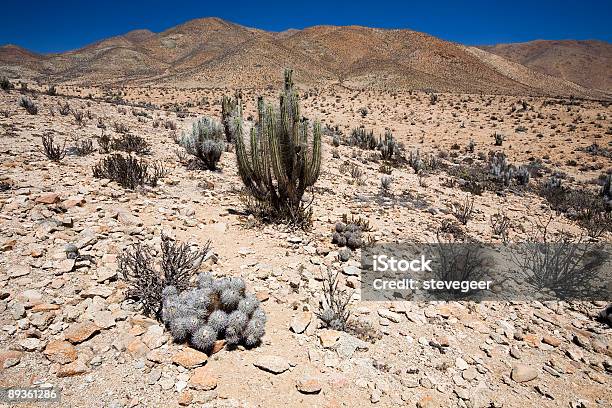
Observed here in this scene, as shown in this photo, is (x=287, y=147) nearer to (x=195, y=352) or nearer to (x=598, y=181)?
(x=195, y=352)

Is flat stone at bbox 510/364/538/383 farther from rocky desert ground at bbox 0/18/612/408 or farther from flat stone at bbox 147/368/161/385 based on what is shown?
flat stone at bbox 147/368/161/385

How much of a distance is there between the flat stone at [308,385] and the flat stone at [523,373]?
1.76 metres

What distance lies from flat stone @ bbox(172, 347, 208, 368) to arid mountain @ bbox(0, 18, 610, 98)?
39.4 meters

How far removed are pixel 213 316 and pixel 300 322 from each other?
0.87 m

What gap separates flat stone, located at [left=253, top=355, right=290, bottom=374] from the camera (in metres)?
2.87

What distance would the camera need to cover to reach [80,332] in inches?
117

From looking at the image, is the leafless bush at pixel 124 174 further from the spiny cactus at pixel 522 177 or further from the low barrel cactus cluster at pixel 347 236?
the spiny cactus at pixel 522 177

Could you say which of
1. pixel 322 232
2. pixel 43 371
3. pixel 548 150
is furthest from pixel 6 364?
pixel 548 150

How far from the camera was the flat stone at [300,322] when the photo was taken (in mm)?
3355

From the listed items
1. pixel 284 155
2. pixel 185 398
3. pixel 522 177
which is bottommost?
pixel 185 398

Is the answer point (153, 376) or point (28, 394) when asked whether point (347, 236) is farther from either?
point (28, 394)

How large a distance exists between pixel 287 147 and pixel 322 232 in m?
1.48

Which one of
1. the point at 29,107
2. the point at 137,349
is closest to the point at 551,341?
the point at 137,349

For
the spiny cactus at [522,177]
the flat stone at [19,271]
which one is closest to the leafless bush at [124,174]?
the flat stone at [19,271]
